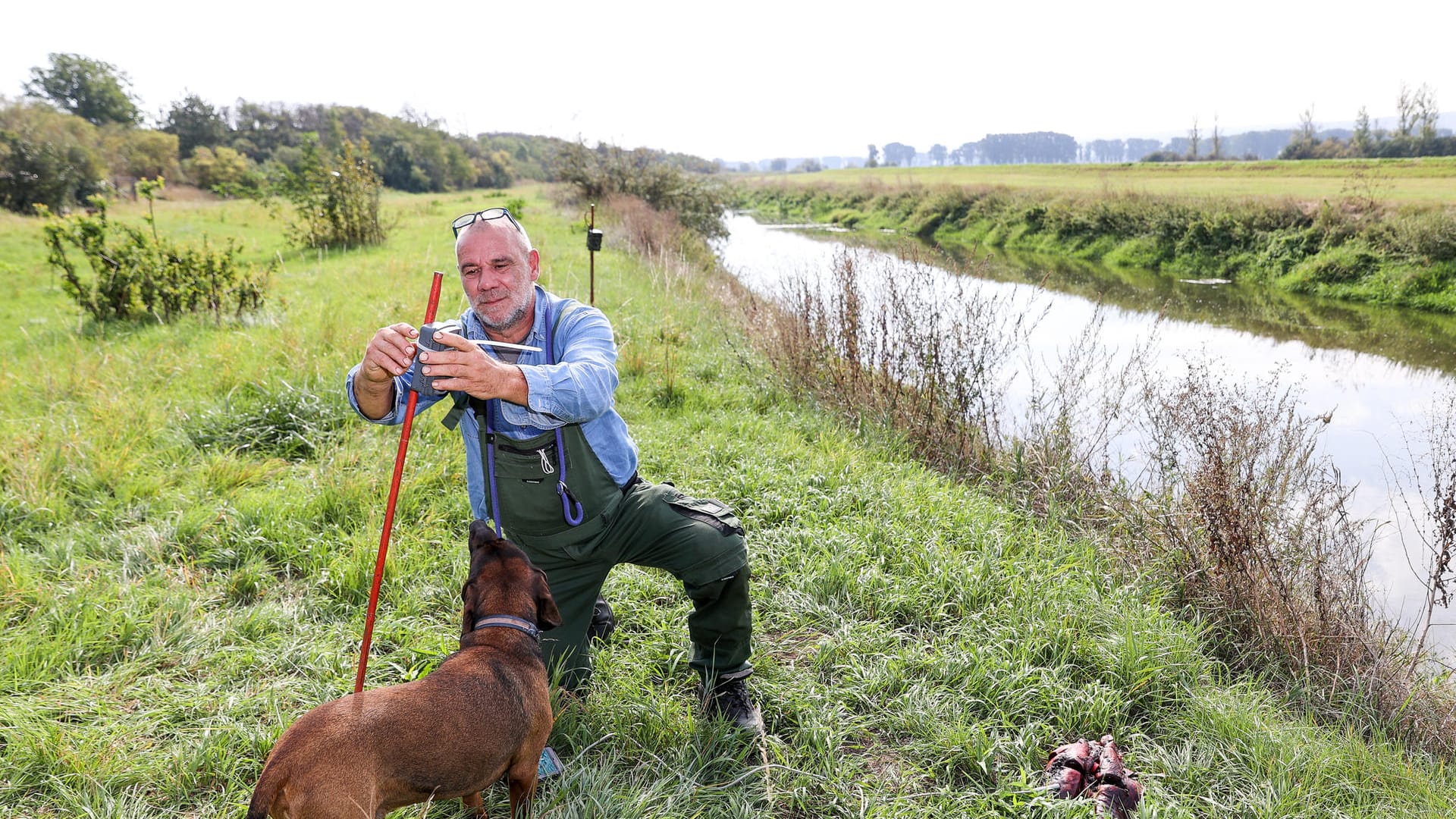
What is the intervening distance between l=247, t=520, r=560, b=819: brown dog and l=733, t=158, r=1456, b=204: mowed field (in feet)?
78.9

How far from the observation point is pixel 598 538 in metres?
2.84

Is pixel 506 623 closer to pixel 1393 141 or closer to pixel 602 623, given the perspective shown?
pixel 602 623

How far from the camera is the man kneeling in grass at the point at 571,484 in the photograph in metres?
2.65

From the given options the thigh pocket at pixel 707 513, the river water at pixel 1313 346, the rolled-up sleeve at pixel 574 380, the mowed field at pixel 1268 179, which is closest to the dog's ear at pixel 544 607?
the rolled-up sleeve at pixel 574 380

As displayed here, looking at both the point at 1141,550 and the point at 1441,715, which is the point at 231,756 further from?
the point at 1441,715

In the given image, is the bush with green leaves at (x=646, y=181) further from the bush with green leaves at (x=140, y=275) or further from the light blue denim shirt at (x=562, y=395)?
the light blue denim shirt at (x=562, y=395)

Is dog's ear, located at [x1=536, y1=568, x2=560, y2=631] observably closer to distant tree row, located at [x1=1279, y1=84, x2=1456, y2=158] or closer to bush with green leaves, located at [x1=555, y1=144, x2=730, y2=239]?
bush with green leaves, located at [x1=555, y1=144, x2=730, y2=239]

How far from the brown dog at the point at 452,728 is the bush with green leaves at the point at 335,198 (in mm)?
17034

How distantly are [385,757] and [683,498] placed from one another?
1426 millimetres

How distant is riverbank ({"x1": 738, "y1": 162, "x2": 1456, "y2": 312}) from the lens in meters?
16.0

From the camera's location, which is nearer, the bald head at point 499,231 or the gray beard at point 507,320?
the bald head at point 499,231

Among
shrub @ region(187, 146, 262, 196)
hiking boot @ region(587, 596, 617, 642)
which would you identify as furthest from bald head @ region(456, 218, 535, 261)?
shrub @ region(187, 146, 262, 196)

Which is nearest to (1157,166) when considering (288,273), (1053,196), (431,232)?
(1053,196)

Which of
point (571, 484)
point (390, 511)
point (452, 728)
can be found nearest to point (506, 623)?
point (452, 728)
